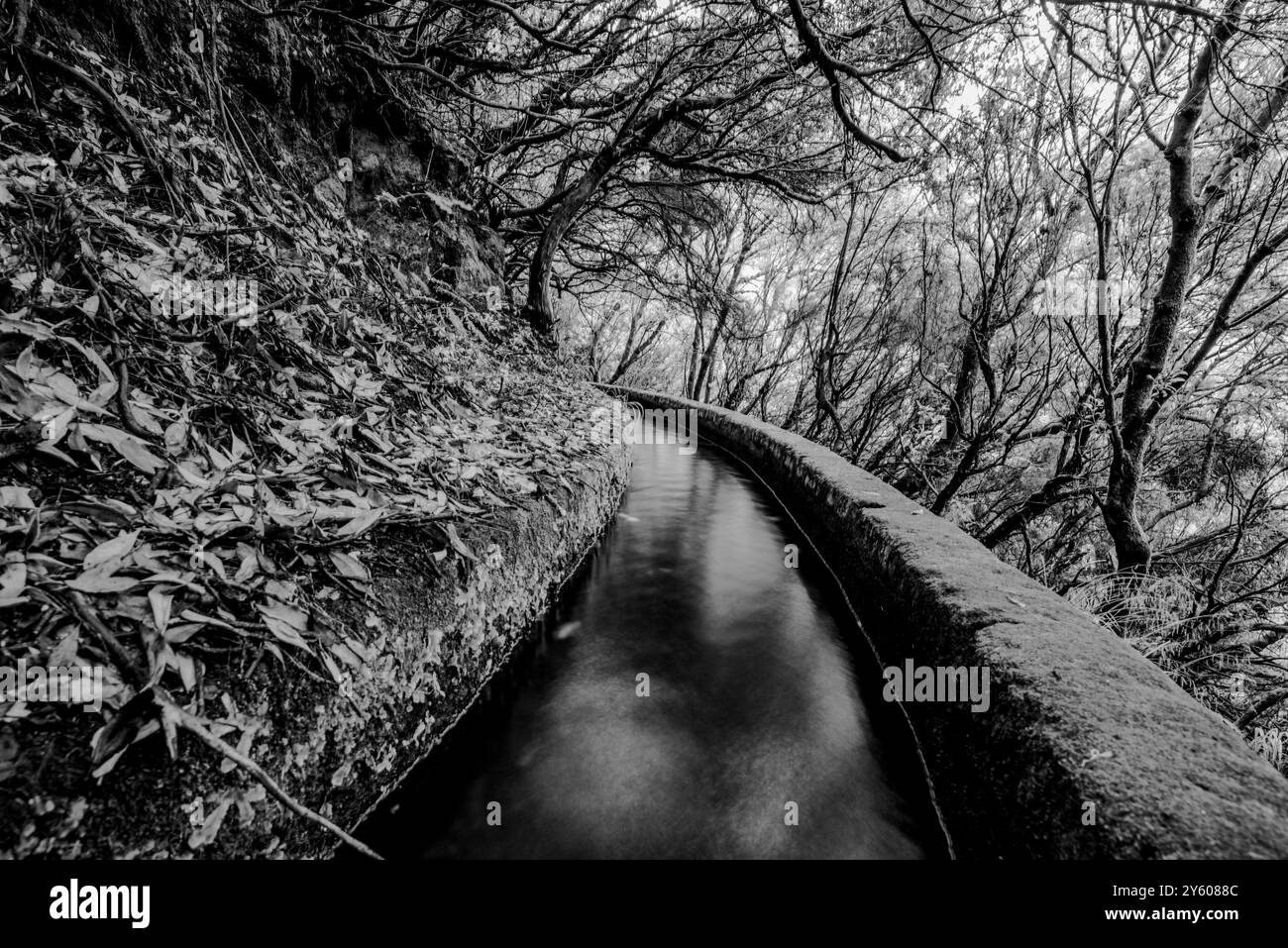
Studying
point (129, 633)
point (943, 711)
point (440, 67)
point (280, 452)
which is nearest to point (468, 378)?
point (280, 452)

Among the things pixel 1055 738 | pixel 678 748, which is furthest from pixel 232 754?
pixel 1055 738

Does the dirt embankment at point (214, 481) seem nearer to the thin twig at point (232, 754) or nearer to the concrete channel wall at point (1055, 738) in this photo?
the thin twig at point (232, 754)

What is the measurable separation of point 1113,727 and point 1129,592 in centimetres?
257

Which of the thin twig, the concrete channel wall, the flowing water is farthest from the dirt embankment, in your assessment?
the concrete channel wall

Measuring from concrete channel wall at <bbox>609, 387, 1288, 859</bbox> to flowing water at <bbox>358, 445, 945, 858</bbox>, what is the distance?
28 centimetres

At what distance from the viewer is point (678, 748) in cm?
200

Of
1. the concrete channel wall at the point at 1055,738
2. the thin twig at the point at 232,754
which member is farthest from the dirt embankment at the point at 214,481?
the concrete channel wall at the point at 1055,738

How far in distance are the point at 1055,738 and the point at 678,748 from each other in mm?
1230

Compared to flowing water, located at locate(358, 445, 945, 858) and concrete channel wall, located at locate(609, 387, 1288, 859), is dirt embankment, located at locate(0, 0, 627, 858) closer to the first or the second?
flowing water, located at locate(358, 445, 945, 858)

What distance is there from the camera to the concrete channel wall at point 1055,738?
1078 mm

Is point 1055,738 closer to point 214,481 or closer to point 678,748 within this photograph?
point 678,748

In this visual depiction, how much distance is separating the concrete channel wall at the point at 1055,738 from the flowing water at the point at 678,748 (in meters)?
0.28

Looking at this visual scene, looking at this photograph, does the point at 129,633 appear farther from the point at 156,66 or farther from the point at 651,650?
the point at 156,66
